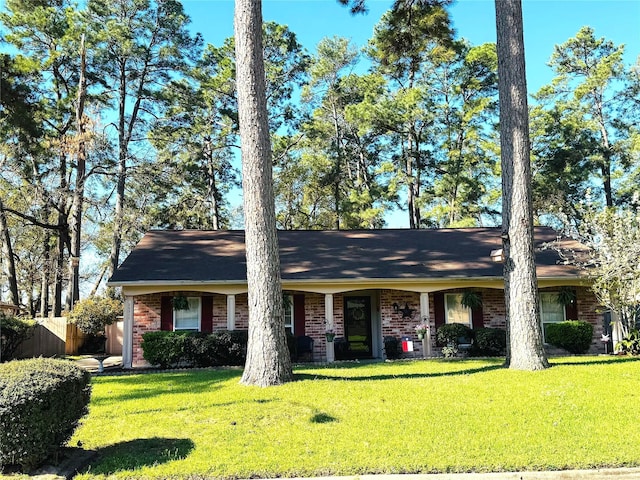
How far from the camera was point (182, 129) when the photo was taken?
27797 millimetres

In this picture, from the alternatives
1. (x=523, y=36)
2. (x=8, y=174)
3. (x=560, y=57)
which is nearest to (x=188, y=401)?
(x=523, y=36)

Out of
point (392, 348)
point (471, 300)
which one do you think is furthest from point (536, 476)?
point (471, 300)

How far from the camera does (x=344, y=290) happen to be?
14.7 m

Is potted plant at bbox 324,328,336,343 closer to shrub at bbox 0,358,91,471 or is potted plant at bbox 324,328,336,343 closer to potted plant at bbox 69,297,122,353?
shrub at bbox 0,358,91,471

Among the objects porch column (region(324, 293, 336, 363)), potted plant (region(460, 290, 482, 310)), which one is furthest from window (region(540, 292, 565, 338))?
porch column (region(324, 293, 336, 363))

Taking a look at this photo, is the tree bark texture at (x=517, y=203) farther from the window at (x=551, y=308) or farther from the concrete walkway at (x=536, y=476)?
the window at (x=551, y=308)

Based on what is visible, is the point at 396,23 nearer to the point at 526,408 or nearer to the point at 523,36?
the point at 523,36

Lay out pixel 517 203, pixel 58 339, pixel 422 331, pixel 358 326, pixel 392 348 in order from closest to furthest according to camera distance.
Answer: pixel 517 203 → pixel 422 331 → pixel 392 348 → pixel 358 326 → pixel 58 339

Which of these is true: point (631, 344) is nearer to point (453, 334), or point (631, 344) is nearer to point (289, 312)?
point (453, 334)

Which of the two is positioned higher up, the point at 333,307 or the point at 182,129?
the point at 182,129

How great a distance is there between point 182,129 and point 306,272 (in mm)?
16133

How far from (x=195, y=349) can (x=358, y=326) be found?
5303 mm

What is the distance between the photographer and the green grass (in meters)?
5.35

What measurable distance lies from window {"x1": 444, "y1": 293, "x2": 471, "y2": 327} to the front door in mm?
2399
